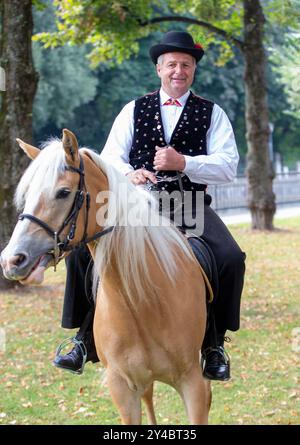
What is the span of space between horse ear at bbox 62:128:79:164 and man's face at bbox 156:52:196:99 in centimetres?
143

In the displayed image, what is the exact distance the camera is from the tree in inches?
686

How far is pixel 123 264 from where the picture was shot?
161 inches

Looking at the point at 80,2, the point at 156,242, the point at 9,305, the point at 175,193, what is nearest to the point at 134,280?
the point at 156,242

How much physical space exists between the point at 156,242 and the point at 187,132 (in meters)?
1.04

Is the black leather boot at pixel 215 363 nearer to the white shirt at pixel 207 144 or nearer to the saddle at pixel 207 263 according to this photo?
the saddle at pixel 207 263

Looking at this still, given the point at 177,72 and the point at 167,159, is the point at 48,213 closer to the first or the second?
the point at 167,159

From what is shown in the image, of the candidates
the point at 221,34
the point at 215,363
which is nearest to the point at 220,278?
the point at 215,363

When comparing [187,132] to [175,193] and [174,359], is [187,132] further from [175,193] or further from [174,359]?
[174,359]

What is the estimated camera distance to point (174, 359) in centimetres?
431

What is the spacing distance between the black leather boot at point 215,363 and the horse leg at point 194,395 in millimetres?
478

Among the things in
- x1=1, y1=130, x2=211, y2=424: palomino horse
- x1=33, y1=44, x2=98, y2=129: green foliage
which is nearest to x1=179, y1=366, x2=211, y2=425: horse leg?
x1=1, y1=130, x2=211, y2=424: palomino horse
